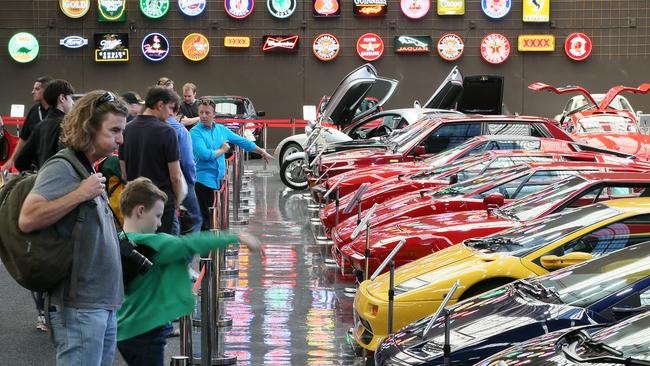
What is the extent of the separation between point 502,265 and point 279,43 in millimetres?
25537

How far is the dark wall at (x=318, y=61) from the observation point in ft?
108

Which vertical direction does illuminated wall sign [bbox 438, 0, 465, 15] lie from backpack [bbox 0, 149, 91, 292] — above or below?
above

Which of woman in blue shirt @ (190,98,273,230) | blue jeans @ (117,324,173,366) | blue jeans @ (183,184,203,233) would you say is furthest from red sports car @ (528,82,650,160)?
blue jeans @ (117,324,173,366)

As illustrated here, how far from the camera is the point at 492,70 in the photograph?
108 feet

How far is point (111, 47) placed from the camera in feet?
108

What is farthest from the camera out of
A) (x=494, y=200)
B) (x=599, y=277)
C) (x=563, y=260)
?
(x=494, y=200)

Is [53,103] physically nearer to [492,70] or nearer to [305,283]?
[305,283]

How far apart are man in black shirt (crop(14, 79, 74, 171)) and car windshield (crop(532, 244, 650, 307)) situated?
369 cm

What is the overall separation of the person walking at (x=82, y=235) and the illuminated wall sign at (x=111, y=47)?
28.3 meters

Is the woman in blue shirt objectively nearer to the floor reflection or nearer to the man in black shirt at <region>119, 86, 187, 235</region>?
the floor reflection

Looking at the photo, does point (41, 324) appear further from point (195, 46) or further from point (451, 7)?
point (451, 7)

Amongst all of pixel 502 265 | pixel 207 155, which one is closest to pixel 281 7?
pixel 207 155

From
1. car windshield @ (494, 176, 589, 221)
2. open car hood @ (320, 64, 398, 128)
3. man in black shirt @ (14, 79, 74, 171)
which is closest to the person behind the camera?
man in black shirt @ (14, 79, 74, 171)

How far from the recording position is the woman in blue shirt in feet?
41.0
